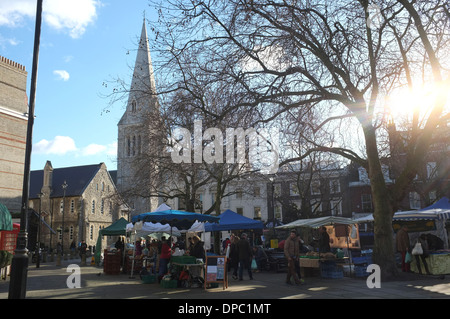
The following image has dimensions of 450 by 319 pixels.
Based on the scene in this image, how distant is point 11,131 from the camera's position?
86.6 feet

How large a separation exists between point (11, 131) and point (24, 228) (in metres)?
19.6

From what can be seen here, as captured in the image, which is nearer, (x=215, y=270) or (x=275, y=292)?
(x=275, y=292)

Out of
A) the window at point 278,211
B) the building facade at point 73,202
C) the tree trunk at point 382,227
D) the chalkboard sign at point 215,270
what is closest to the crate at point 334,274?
the tree trunk at point 382,227

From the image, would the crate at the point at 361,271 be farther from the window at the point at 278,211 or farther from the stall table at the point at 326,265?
the window at the point at 278,211

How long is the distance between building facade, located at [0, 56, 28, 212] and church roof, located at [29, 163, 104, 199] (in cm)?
3192

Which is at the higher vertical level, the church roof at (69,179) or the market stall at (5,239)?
the church roof at (69,179)

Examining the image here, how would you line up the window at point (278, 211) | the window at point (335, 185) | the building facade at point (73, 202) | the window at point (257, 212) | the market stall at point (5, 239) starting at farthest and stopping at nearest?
the window at point (257, 212), the building facade at point (73, 202), the window at point (278, 211), the window at point (335, 185), the market stall at point (5, 239)

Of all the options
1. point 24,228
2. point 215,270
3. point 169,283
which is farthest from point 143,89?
point 24,228

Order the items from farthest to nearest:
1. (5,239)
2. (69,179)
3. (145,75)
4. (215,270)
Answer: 1. (69,179)
2. (145,75)
3. (5,239)
4. (215,270)

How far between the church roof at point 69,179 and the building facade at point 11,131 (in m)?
31.9

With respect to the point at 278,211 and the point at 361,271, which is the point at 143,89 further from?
the point at 278,211

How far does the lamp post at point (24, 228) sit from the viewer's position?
29.1ft

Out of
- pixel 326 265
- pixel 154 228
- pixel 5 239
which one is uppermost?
pixel 154 228

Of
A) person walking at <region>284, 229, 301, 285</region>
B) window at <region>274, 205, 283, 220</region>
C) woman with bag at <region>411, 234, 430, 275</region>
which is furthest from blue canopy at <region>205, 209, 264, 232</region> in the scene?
window at <region>274, 205, 283, 220</region>
